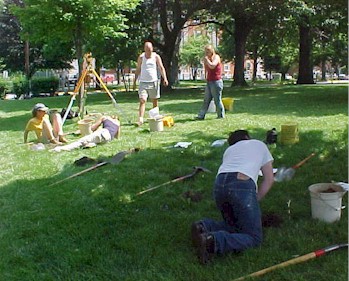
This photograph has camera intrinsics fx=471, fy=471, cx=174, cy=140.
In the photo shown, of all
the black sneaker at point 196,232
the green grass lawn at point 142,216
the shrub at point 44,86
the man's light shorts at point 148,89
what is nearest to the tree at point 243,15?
the shrub at point 44,86

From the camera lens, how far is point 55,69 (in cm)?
4262

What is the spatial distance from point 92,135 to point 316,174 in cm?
389

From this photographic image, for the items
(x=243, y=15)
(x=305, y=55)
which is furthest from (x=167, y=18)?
(x=305, y=55)

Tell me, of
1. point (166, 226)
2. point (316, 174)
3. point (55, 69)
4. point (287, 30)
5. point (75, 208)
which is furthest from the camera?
point (55, 69)

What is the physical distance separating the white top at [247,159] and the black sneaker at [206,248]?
644mm

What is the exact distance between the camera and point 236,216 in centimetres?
365

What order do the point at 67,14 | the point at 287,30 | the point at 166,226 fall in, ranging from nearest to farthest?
the point at 166,226 < the point at 67,14 < the point at 287,30

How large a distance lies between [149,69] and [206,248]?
6.85 metres

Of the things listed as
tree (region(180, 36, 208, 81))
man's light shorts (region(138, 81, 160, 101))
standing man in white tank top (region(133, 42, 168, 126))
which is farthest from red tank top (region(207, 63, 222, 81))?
tree (region(180, 36, 208, 81))

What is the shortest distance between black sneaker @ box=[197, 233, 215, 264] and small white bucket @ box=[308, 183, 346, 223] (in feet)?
3.63

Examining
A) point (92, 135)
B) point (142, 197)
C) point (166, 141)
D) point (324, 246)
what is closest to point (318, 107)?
point (166, 141)

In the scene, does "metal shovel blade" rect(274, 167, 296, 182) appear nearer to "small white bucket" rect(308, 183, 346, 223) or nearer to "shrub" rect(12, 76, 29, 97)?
"small white bucket" rect(308, 183, 346, 223)

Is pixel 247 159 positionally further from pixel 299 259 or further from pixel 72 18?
pixel 72 18

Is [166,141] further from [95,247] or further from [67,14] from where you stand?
[67,14]
